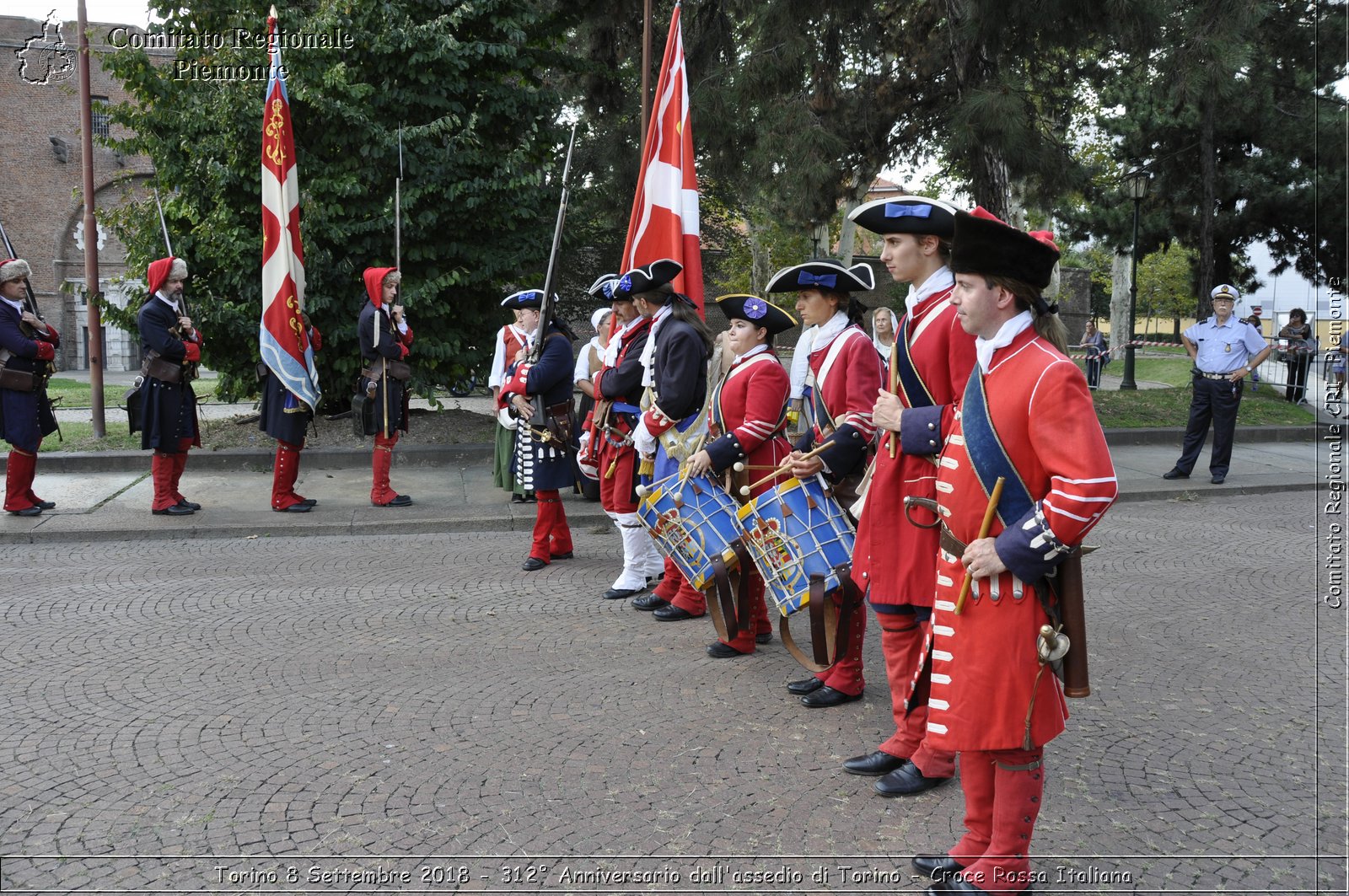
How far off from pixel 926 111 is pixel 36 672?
13.2 m

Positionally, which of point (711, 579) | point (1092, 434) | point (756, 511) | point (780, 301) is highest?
point (780, 301)

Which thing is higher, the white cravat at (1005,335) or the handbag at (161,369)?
the white cravat at (1005,335)

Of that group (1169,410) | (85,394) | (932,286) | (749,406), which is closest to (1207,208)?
(1169,410)

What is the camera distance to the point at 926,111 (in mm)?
15258

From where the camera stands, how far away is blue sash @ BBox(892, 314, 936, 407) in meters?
3.97

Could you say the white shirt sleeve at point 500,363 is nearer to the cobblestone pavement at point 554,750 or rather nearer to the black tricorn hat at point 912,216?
the cobblestone pavement at point 554,750

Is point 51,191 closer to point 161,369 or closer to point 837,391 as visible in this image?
point 161,369

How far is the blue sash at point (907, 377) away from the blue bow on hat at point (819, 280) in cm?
103

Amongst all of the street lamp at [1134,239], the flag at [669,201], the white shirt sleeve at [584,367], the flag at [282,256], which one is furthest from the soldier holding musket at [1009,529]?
the street lamp at [1134,239]

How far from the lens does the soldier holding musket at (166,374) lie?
31.2 ft

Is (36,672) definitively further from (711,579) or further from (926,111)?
(926,111)

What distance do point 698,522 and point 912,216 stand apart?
7.52 feet

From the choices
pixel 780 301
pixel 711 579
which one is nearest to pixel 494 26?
pixel 711 579

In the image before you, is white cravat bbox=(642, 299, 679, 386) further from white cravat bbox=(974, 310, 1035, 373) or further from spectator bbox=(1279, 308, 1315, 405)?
spectator bbox=(1279, 308, 1315, 405)
